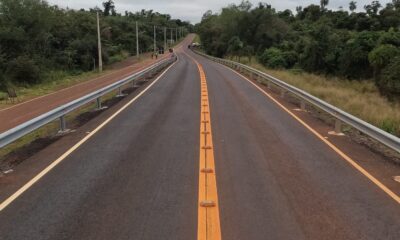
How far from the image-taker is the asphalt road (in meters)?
5.86

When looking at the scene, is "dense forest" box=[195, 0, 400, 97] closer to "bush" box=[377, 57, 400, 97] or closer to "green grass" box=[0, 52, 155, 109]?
"bush" box=[377, 57, 400, 97]

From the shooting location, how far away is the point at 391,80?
119ft

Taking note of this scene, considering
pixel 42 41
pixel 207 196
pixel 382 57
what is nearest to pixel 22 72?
pixel 42 41

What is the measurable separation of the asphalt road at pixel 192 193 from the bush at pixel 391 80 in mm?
25751

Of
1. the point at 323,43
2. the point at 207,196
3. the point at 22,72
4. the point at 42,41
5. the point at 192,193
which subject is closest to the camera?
the point at 207,196

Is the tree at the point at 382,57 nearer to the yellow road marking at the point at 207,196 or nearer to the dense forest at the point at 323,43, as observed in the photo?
the dense forest at the point at 323,43

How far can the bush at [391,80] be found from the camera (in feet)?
115

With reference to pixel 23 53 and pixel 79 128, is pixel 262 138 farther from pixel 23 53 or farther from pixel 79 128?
pixel 23 53

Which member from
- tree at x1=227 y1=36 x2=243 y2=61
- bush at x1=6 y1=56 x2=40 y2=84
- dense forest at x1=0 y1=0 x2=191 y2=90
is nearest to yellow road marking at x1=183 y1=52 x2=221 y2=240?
dense forest at x1=0 y1=0 x2=191 y2=90

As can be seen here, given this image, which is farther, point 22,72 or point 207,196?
point 22,72

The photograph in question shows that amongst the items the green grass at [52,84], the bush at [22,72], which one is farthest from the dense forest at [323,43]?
the bush at [22,72]

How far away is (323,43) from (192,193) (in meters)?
57.4

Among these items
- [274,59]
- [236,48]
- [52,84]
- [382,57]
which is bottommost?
[52,84]

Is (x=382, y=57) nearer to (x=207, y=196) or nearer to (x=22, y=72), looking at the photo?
(x=22, y=72)
